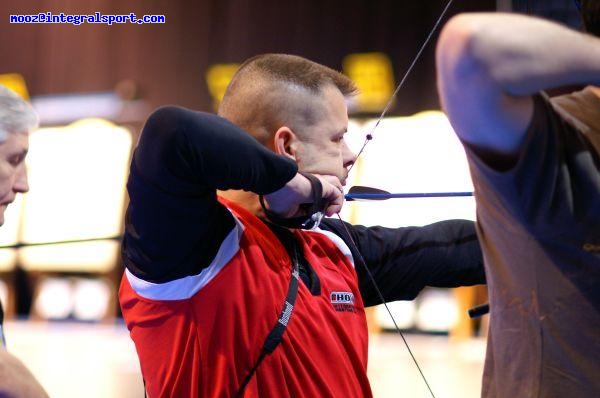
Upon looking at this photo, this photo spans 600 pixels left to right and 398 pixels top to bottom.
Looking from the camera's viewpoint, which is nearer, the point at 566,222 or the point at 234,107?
the point at 566,222

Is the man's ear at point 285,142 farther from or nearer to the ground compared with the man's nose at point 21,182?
farther from the ground

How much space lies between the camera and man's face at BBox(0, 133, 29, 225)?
4.70 ft

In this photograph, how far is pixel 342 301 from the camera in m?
1.37

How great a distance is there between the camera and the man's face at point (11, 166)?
1433 mm

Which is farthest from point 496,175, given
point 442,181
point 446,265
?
point 442,181

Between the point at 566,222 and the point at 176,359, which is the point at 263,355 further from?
the point at 566,222

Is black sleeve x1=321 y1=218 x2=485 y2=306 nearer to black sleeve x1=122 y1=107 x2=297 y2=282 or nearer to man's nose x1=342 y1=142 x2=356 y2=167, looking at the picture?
man's nose x1=342 y1=142 x2=356 y2=167

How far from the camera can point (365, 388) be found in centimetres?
133

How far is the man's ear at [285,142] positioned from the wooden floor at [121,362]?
186cm

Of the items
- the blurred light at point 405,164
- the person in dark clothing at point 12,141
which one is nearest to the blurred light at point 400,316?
the blurred light at point 405,164

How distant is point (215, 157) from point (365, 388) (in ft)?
1.46

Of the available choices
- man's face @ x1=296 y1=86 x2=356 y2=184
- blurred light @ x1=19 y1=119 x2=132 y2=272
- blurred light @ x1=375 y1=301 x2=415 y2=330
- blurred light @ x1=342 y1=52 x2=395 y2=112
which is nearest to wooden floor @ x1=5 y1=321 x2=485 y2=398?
blurred light @ x1=375 y1=301 x2=415 y2=330

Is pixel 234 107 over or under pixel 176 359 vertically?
over

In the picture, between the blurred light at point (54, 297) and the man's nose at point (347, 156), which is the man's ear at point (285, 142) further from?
the blurred light at point (54, 297)
